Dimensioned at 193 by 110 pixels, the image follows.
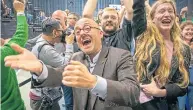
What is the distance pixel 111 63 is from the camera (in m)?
1.37

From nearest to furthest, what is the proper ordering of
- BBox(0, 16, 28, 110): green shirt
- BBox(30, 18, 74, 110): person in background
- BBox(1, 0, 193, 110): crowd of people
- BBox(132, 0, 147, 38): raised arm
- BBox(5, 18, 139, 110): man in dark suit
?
BBox(5, 18, 139, 110): man in dark suit → BBox(1, 0, 193, 110): crowd of people → BBox(0, 16, 28, 110): green shirt → BBox(132, 0, 147, 38): raised arm → BBox(30, 18, 74, 110): person in background

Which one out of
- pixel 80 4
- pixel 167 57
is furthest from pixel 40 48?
pixel 80 4

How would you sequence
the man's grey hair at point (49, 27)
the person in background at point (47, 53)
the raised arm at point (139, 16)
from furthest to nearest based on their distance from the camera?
the man's grey hair at point (49, 27) → the person in background at point (47, 53) → the raised arm at point (139, 16)

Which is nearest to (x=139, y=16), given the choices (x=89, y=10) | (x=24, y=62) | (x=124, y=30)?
(x=124, y=30)

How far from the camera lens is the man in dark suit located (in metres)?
1.06

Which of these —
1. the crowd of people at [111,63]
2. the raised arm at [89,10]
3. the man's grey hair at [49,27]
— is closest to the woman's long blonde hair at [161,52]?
the crowd of people at [111,63]

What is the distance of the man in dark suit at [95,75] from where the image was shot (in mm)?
1060

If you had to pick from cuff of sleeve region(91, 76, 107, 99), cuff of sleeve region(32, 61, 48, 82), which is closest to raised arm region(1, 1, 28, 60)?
cuff of sleeve region(32, 61, 48, 82)

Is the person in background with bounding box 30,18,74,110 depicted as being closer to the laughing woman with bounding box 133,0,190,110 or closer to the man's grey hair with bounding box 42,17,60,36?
the man's grey hair with bounding box 42,17,60,36

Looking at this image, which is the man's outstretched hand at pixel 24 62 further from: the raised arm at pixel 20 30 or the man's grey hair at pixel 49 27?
the man's grey hair at pixel 49 27

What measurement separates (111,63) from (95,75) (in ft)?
0.79

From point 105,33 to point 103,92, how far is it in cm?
143

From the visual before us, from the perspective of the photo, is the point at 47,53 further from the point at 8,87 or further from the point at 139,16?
the point at 139,16

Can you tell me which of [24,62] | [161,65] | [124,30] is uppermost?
[124,30]
